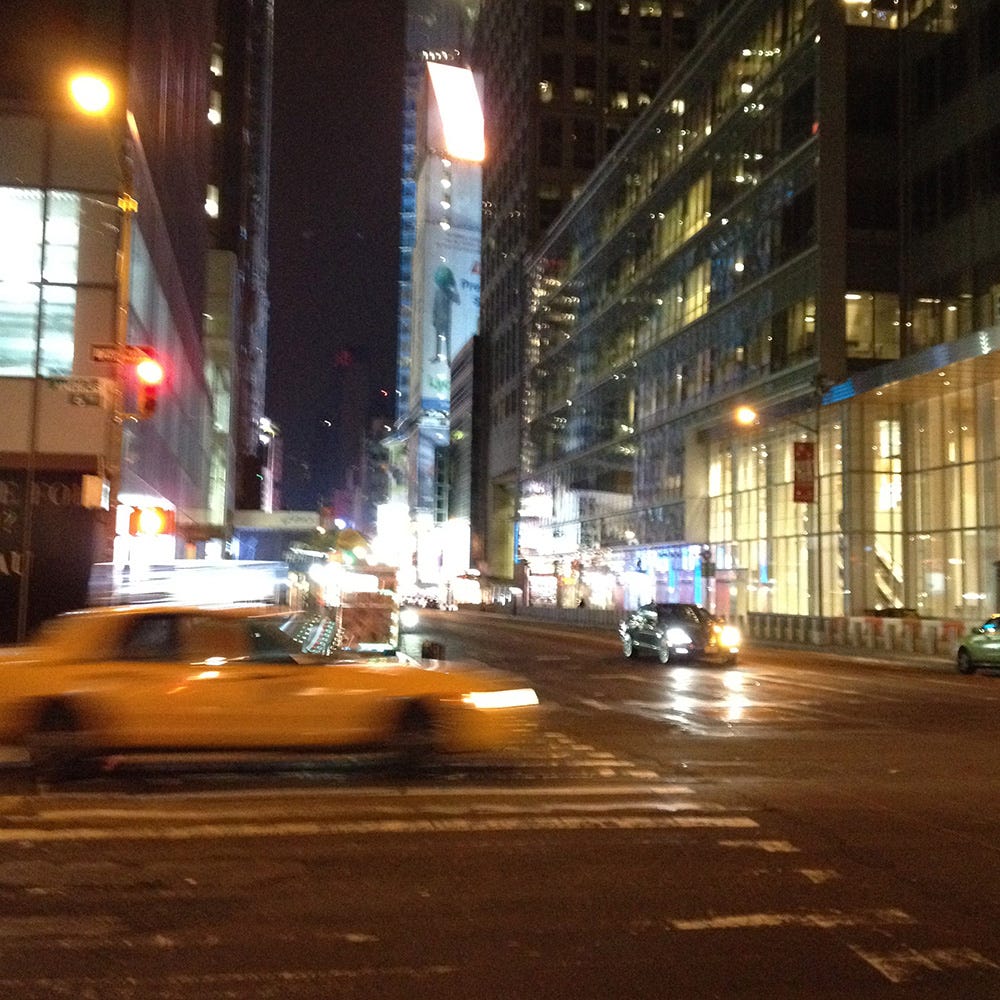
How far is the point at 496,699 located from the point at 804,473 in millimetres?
30324

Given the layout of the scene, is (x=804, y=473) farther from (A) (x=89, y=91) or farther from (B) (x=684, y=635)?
(A) (x=89, y=91)

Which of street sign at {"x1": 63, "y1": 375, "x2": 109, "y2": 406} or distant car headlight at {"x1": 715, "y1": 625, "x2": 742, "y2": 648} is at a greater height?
street sign at {"x1": 63, "y1": 375, "x2": 109, "y2": 406}

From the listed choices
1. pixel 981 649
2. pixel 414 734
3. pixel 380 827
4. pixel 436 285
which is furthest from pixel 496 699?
pixel 436 285

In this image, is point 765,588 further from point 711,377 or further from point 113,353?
point 113,353

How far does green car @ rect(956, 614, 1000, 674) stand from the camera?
26516mm

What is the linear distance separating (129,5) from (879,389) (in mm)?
27599

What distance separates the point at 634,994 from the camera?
5156mm

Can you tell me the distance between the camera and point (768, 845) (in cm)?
816

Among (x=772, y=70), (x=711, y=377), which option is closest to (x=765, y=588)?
(x=711, y=377)

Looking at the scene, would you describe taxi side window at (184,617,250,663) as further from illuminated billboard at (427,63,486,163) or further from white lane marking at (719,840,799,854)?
illuminated billboard at (427,63,486,163)

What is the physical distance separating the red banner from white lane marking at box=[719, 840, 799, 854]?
32039mm

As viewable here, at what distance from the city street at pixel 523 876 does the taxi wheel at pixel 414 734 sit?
0.28m

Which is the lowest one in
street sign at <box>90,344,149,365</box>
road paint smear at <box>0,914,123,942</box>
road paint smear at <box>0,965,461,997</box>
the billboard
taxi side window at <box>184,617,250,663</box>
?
road paint smear at <box>0,914,123,942</box>

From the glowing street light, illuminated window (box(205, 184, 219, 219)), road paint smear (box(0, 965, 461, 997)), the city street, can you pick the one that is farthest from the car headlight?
illuminated window (box(205, 184, 219, 219))
